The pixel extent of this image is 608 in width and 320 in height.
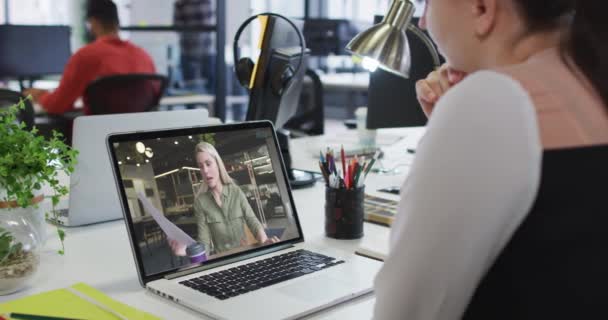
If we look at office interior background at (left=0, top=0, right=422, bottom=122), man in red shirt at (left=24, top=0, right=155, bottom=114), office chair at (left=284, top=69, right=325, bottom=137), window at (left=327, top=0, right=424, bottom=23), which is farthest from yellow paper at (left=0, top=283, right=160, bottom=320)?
window at (left=327, top=0, right=424, bottom=23)

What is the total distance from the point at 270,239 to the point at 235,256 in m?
0.09

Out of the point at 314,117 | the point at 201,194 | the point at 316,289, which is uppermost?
the point at 201,194

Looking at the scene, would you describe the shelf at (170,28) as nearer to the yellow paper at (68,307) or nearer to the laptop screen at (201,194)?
the laptop screen at (201,194)

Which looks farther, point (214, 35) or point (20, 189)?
point (214, 35)

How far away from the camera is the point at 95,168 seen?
1.36m

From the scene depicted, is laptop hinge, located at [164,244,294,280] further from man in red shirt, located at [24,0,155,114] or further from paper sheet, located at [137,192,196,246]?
man in red shirt, located at [24,0,155,114]

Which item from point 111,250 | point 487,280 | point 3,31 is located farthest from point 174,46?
point 487,280

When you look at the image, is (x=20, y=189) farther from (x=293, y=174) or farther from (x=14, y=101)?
(x=14, y=101)

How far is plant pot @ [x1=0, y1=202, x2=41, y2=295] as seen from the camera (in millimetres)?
1004

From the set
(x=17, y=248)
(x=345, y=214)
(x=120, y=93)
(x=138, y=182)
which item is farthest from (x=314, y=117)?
(x=17, y=248)

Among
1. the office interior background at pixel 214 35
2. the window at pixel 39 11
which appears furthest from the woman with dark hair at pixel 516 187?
the window at pixel 39 11

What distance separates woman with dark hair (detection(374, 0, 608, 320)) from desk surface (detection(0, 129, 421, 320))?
321mm

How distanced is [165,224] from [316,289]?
0.92ft

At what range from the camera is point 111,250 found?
126 cm
